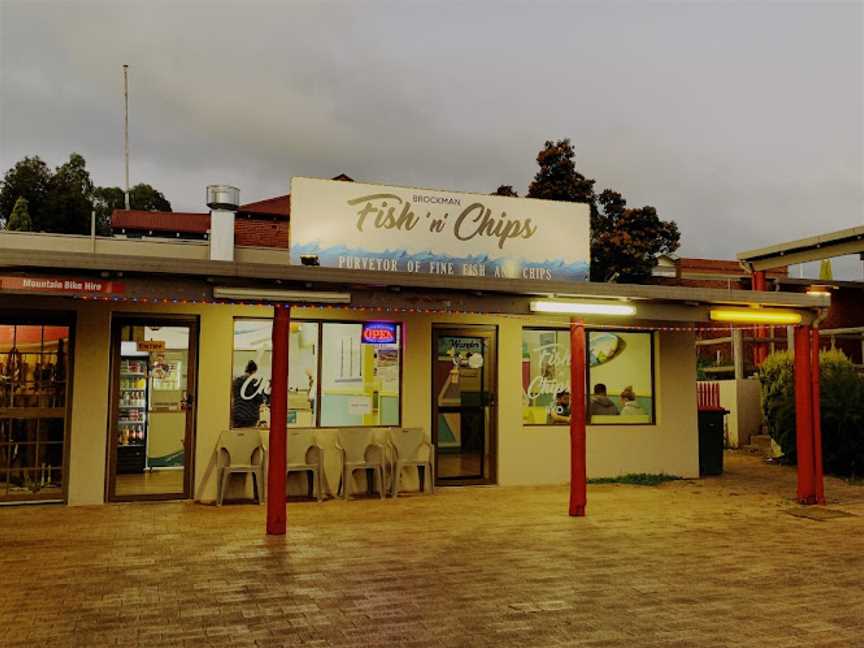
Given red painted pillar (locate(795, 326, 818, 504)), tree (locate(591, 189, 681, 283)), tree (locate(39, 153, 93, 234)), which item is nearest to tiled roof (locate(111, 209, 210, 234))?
tree (locate(39, 153, 93, 234))

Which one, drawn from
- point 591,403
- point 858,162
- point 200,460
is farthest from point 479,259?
point 858,162

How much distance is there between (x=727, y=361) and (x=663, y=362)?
875cm

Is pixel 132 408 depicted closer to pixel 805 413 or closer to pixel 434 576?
pixel 434 576

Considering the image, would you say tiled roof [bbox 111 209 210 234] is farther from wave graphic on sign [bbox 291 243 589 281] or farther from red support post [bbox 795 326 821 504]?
red support post [bbox 795 326 821 504]

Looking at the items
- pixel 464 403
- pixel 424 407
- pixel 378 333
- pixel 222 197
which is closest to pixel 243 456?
pixel 378 333

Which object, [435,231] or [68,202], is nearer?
[435,231]

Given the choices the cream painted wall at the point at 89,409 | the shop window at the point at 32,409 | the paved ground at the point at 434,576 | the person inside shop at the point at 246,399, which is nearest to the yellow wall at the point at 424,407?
the cream painted wall at the point at 89,409

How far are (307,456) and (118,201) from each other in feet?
124

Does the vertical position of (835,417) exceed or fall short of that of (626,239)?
it falls short

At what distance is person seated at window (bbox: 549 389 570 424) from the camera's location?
34.3 feet

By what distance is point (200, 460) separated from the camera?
871 cm

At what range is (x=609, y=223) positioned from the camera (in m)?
27.5

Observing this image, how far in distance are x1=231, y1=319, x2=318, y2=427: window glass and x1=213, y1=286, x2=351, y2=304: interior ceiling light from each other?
2.20 m

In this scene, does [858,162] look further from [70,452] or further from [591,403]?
[70,452]
